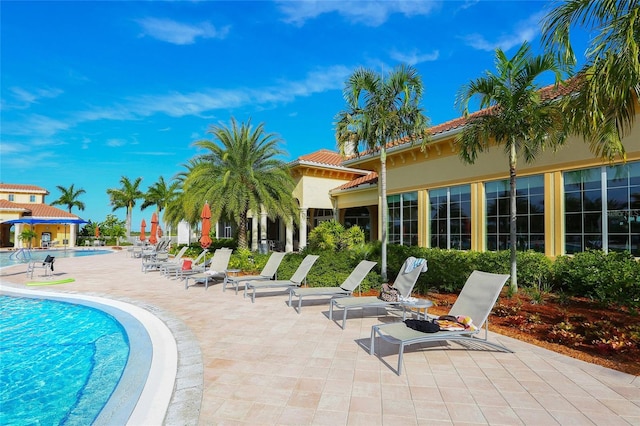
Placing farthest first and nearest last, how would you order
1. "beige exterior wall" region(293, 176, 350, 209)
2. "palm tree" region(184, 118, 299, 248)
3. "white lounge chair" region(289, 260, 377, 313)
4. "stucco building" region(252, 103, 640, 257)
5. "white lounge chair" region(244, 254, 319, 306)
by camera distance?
"beige exterior wall" region(293, 176, 350, 209)
"palm tree" region(184, 118, 299, 248)
"stucco building" region(252, 103, 640, 257)
"white lounge chair" region(244, 254, 319, 306)
"white lounge chair" region(289, 260, 377, 313)

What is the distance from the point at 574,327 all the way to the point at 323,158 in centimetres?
1814

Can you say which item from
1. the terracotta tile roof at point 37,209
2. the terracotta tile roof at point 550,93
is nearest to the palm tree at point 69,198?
the terracotta tile roof at point 37,209

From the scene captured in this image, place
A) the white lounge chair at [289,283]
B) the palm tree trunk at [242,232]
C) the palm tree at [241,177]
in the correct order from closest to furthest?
1. the white lounge chair at [289,283]
2. the palm tree at [241,177]
3. the palm tree trunk at [242,232]

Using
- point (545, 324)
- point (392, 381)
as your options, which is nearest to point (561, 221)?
point (545, 324)

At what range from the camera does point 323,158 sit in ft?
74.7

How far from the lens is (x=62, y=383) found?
15.6ft

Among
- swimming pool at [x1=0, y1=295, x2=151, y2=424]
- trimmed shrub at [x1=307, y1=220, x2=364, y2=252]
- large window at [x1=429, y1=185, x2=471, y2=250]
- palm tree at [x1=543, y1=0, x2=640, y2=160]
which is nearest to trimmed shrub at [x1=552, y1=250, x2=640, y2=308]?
palm tree at [x1=543, y1=0, x2=640, y2=160]

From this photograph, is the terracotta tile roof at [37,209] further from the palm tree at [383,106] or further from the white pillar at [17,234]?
the palm tree at [383,106]

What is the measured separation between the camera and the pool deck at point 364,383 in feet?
11.0

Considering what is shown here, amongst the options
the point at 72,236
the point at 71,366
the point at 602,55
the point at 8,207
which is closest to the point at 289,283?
the point at 71,366

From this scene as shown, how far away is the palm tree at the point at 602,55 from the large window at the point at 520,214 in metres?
4.71

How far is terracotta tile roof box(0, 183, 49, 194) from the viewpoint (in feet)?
140

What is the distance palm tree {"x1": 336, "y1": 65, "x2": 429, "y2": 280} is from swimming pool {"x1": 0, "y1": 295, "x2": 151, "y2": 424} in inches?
275

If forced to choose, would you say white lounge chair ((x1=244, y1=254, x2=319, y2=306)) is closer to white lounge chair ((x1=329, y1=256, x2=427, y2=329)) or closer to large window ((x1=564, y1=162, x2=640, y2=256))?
white lounge chair ((x1=329, y1=256, x2=427, y2=329))
